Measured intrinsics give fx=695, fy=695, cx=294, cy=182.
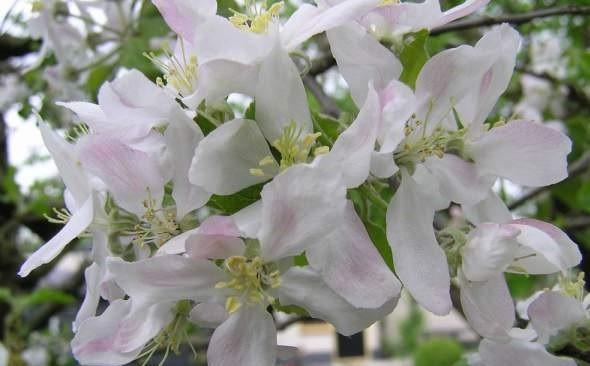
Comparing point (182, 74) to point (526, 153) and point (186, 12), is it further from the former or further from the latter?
point (526, 153)

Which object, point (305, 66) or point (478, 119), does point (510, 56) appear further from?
point (305, 66)

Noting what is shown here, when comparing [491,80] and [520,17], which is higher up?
[491,80]

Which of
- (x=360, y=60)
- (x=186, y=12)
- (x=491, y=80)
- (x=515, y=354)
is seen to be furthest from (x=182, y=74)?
(x=515, y=354)

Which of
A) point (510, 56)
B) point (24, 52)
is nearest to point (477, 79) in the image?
point (510, 56)

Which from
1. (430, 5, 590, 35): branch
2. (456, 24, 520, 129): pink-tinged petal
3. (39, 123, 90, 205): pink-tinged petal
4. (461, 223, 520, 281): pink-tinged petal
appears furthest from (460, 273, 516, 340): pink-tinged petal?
(430, 5, 590, 35): branch

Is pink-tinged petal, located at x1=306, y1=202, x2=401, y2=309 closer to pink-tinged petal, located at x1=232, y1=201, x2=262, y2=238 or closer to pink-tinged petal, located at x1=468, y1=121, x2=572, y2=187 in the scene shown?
pink-tinged petal, located at x1=232, y1=201, x2=262, y2=238

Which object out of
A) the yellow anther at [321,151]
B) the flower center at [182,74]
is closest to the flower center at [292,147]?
the yellow anther at [321,151]
